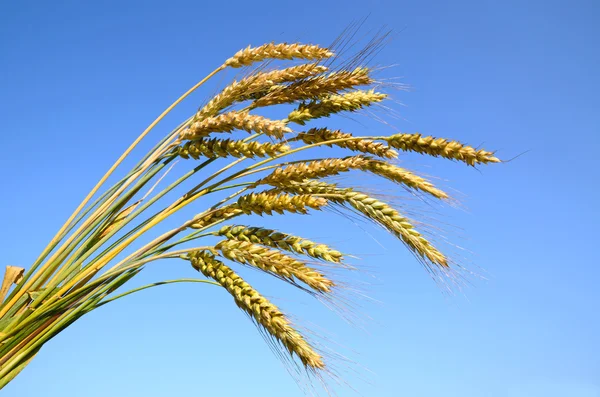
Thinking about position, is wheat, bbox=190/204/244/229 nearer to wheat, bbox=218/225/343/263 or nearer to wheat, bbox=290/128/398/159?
wheat, bbox=218/225/343/263

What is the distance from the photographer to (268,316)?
2172mm

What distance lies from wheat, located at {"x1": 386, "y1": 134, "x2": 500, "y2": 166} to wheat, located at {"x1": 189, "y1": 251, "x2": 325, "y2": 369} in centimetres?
91

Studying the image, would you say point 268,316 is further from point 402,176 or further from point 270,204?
point 402,176

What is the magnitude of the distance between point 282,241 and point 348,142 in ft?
2.05

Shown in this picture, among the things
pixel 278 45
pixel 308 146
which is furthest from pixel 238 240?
pixel 278 45

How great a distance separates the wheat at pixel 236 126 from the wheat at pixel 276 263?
435mm

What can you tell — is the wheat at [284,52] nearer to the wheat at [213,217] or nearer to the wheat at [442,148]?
the wheat at [442,148]

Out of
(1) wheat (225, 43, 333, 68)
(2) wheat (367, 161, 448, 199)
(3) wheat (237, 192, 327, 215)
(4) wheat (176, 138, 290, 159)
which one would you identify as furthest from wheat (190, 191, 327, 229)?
(1) wheat (225, 43, 333, 68)

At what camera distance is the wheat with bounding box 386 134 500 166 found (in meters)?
2.55

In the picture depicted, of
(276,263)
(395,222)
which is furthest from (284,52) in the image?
(276,263)

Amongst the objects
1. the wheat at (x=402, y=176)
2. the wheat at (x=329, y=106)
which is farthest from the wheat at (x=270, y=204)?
the wheat at (x=329, y=106)

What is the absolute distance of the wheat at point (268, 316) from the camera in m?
2.17

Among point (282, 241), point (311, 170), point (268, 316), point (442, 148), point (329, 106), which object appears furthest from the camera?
point (329, 106)

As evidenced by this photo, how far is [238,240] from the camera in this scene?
2312mm
